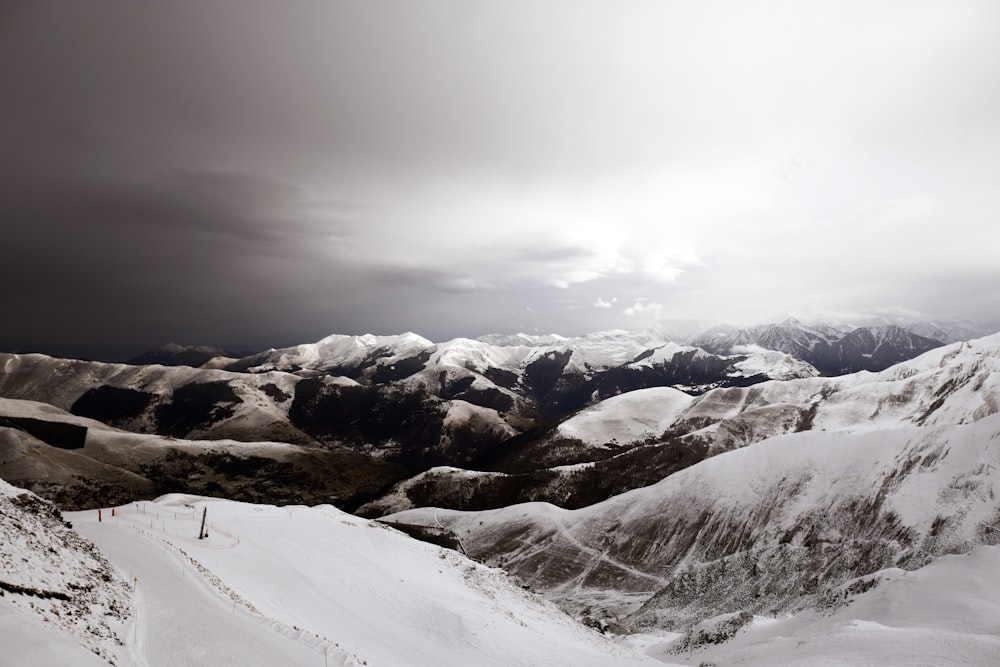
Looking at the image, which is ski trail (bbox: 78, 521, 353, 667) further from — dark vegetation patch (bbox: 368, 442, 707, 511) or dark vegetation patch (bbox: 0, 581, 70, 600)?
dark vegetation patch (bbox: 368, 442, 707, 511)

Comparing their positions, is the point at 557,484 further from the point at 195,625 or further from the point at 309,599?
the point at 195,625

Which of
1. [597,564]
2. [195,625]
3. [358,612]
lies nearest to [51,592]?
[195,625]

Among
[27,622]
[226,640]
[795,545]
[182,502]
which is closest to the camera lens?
[27,622]

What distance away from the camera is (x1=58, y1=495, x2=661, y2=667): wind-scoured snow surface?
20734 millimetres

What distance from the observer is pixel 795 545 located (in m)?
73.9

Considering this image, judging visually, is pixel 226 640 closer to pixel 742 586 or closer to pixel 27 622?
pixel 27 622

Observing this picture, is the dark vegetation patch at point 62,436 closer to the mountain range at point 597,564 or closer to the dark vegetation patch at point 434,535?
the mountain range at point 597,564

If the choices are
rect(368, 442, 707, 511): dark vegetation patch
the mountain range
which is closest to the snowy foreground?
the mountain range

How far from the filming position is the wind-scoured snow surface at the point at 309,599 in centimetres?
2073

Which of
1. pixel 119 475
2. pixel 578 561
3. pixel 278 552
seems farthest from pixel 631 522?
pixel 119 475

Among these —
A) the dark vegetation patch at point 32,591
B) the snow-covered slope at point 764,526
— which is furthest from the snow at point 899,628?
the dark vegetation patch at point 32,591

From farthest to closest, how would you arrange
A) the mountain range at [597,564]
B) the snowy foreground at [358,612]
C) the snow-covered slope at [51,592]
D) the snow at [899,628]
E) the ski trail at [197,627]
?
the snow at [899,628] < the mountain range at [597,564] < the snowy foreground at [358,612] < the ski trail at [197,627] < the snow-covered slope at [51,592]

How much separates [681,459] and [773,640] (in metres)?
134

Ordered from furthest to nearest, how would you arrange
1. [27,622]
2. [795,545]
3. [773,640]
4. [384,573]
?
[795,545]
[384,573]
[773,640]
[27,622]
